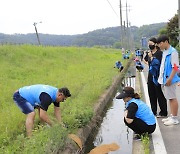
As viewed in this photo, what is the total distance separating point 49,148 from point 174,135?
230cm

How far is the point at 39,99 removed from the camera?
4.80 m

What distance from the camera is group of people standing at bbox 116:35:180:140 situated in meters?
4.97

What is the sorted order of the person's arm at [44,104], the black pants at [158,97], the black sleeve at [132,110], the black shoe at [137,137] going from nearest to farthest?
the person's arm at [44,104], the black sleeve at [132,110], the black shoe at [137,137], the black pants at [158,97]

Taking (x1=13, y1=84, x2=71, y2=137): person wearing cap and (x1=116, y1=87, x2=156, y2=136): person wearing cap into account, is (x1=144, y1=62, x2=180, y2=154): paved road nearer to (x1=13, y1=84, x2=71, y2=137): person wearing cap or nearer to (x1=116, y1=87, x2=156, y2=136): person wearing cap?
(x1=116, y1=87, x2=156, y2=136): person wearing cap

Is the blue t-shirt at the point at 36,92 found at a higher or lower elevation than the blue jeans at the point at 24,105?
higher

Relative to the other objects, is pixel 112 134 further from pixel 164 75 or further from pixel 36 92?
pixel 36 92

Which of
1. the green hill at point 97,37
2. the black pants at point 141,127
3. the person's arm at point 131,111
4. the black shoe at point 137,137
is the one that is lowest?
the black shoe at point 137,137

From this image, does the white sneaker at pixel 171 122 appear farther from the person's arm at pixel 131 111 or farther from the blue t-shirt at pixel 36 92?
the blue t-shirt at pixel 36 92

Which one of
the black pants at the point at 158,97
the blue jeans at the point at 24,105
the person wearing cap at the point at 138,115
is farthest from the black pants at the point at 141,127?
the blue jeans at the point at 24,105

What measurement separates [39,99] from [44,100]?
0.60 feet

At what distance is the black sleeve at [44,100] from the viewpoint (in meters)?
4.64

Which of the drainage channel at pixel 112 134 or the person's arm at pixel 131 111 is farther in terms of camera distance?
the drainage channel at pixel 112 134

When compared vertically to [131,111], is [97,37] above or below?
above

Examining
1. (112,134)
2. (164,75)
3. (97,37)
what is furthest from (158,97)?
(97,37)
